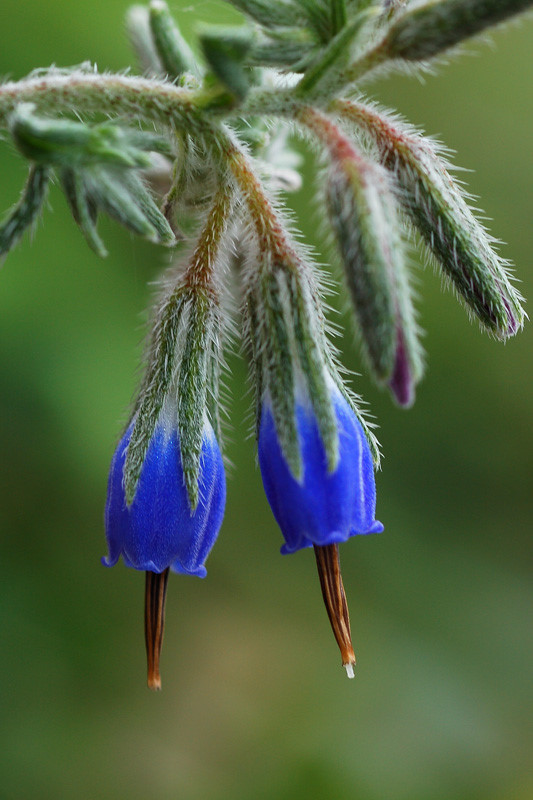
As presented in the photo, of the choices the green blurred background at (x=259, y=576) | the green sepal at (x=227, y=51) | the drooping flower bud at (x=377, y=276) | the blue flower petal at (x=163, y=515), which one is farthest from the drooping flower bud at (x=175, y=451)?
the green blurred background at (x=259, y=576)


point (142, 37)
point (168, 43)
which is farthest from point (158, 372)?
point (142, 37)

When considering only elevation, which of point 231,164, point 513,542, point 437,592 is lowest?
point 437,592

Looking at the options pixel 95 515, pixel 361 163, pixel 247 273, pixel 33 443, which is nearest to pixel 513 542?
pixel 95 515

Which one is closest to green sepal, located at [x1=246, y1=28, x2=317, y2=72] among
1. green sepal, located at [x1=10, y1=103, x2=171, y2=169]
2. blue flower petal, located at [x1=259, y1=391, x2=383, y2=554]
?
green sepal, located at [x1=10, y1=103, x2=171, y2=169]

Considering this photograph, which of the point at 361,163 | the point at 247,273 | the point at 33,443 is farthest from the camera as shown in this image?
the point at 33,443

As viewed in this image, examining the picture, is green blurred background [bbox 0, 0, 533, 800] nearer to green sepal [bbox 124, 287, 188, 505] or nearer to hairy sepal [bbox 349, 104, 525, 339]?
green sepal [bbox 124, 287, 188, 505]

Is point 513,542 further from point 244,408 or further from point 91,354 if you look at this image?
point 91,354
